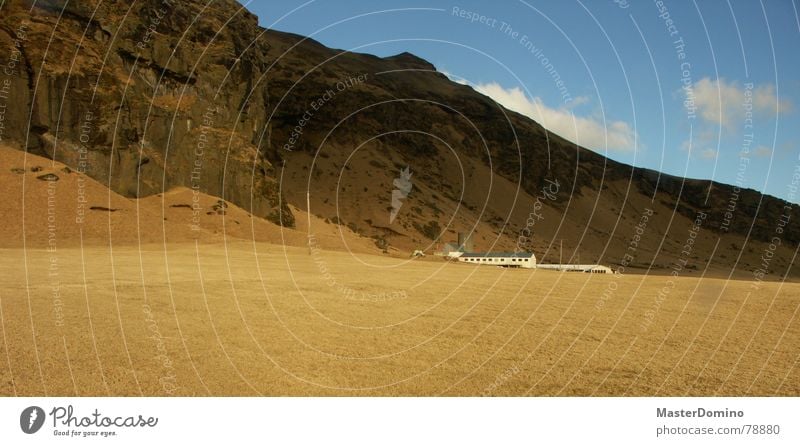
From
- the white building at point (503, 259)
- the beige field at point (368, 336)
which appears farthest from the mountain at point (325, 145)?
the beige field at point (368, 336)

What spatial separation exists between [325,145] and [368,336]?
88.6 m

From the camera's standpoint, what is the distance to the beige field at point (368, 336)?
11539mm

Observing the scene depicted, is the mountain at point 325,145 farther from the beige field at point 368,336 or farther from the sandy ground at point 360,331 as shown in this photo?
the beige field at point 368,336

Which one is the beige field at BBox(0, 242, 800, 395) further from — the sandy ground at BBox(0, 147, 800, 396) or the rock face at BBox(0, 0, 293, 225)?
the rock face at BBox(0, 0, 293, 225)

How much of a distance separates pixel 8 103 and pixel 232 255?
22.9 meters

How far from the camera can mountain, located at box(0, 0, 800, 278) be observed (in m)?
48.2

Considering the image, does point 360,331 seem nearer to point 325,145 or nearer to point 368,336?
point 368,336

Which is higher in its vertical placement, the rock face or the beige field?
the rock face

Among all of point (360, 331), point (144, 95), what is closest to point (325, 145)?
point (144, 95)

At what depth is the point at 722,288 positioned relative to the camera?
30.2m

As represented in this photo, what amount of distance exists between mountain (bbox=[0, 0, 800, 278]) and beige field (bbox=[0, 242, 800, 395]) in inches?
962

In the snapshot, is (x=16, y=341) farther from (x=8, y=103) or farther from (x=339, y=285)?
(x=8, y=103)

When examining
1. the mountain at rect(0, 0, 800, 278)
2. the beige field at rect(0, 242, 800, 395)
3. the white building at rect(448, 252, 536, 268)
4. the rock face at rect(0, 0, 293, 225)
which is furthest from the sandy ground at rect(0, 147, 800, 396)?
the white building at rect(448, 252, 536, 268)
